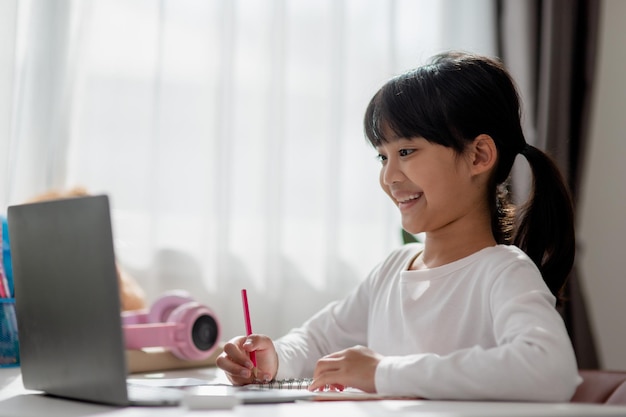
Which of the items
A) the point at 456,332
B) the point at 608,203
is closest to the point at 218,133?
the point at 456,332

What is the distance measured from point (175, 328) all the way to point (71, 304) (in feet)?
2.08

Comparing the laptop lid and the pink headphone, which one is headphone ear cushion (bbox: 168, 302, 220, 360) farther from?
the laptop lid

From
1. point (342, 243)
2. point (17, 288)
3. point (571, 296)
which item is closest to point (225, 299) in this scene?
point (342, 243)

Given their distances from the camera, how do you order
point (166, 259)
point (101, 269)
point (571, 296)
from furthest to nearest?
point (571, 296), point (166, 259), point (101, 269)

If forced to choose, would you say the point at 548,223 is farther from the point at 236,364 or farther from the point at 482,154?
the point at 236,364

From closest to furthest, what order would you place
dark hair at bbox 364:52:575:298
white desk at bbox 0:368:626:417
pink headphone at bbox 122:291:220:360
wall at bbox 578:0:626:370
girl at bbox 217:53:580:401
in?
white desk at bbox 0:368:626:417 < girl at bbox 217:53:580:401 < dark hair at bbox 364:52:575:298 < pink headphone at bbox 122:291:220:360 < wall at bbox 578:0:626:370

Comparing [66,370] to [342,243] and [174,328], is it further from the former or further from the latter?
[342,243]

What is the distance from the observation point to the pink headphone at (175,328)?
1479mm

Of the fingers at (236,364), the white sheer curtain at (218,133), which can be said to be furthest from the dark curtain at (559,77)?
the fingers at (236,364)

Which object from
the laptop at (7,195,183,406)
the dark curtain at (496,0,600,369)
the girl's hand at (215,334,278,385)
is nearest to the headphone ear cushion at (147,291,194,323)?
the girl's hand at (215,334,278,385)

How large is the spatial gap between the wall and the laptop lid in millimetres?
2131

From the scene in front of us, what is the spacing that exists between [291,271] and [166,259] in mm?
351

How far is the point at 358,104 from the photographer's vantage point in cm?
225

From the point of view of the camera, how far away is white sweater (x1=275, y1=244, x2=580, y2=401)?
2.87ft
